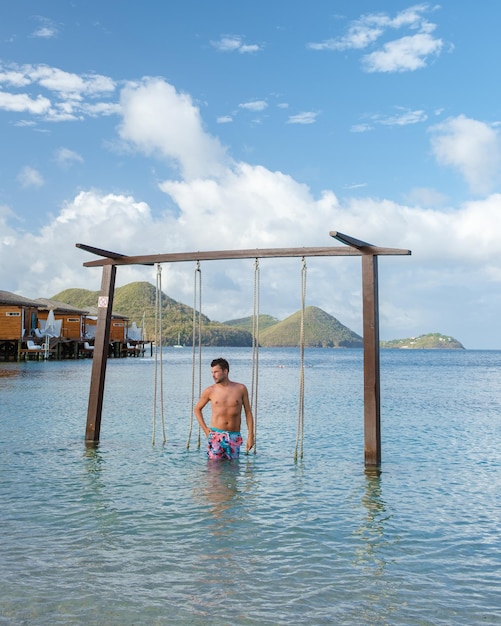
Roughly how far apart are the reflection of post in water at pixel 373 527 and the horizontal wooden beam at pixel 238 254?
10.6ft

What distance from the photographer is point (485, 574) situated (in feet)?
18.5

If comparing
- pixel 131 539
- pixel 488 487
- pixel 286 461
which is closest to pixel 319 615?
pixel 131 539

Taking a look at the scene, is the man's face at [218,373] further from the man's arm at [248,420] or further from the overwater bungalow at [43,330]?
the overwater bungalow at [43,330]

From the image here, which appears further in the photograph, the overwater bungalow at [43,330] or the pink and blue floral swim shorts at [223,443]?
→ the overwater bungalow at [43,330]

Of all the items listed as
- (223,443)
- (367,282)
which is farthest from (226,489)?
(367,282)

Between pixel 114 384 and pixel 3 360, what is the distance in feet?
71.1

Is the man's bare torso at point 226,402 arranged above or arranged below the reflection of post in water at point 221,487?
above

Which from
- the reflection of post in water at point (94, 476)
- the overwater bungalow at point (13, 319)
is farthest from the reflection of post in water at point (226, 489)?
the overwater bungalow at point (13, 319)

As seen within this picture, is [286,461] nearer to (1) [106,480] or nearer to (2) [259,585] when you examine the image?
(1) [106,480]

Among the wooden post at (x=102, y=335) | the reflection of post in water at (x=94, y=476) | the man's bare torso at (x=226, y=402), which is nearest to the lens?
the reflection of post in water at (x=94, y=476)

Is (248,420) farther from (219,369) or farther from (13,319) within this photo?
(13,319)

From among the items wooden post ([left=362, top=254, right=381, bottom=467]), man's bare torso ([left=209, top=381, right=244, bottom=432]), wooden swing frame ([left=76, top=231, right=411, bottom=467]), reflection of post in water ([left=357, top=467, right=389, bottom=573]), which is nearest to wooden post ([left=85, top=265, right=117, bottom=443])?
wooden swing frame ([left=76, top=231, right=411, bottom=467])

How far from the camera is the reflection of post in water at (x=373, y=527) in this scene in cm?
591

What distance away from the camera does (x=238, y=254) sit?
33.1 ft
